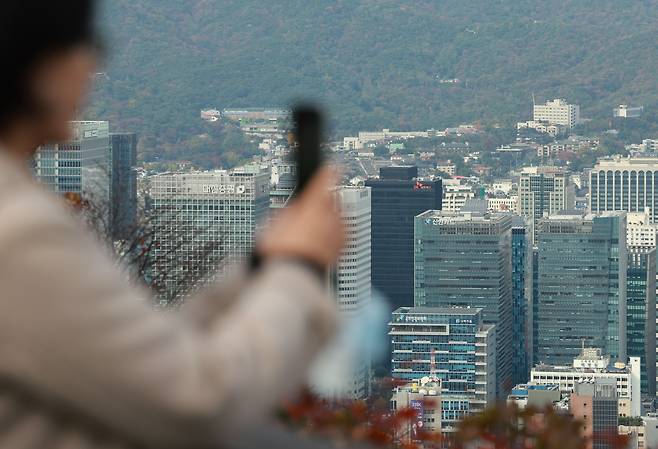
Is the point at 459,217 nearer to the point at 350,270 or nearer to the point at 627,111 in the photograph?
the point at 627,111

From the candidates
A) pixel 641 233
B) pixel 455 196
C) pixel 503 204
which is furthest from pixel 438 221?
pixel 503 204

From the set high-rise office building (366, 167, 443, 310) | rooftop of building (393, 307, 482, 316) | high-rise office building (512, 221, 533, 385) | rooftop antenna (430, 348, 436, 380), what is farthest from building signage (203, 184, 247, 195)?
high-rise office building (512, 221, 533, 385)

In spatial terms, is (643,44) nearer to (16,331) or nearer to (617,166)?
(617,166)

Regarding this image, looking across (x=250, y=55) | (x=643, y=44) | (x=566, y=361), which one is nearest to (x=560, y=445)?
(x=566, y=361)

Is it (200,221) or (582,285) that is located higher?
(200,221)

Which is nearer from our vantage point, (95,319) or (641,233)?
(95,319)

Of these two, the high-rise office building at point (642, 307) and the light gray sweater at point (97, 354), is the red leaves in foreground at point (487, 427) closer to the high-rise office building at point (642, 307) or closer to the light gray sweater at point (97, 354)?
the light gray sweater at point (97, 354)
